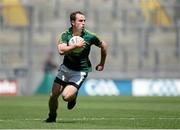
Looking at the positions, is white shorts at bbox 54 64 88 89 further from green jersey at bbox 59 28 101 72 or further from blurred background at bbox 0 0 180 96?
blurred background at bbox 0 0 180 96

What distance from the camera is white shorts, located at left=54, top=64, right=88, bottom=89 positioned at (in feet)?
41.9

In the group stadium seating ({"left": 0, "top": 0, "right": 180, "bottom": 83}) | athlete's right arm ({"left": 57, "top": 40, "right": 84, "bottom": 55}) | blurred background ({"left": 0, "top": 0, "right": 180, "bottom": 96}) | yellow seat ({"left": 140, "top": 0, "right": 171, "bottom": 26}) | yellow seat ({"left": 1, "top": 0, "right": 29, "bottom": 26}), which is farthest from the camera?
yellow seat ({"left": 140, "top": 0, "right": 171, "bottom": 26})

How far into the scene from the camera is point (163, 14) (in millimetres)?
36250

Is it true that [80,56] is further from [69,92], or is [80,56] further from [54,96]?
[54,96]

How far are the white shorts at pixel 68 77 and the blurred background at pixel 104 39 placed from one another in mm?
19826

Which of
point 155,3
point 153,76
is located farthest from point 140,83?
point 155,3

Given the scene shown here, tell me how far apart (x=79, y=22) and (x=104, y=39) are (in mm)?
22534

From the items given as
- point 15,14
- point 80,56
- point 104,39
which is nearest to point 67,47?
point 80,56

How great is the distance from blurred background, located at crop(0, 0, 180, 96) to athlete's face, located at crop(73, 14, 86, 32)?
2021 centimetres

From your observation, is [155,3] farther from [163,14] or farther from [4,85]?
[4,85]

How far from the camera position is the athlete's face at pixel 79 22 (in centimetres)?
1242

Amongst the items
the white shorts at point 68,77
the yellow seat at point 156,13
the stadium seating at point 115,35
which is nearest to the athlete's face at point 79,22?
the white shorts at point 68,77

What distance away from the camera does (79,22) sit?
40.9 ft

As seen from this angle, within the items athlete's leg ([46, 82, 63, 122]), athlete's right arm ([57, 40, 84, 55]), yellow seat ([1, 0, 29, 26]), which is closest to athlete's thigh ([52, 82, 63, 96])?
athlete's leg ([46, 82, 63, 122])
